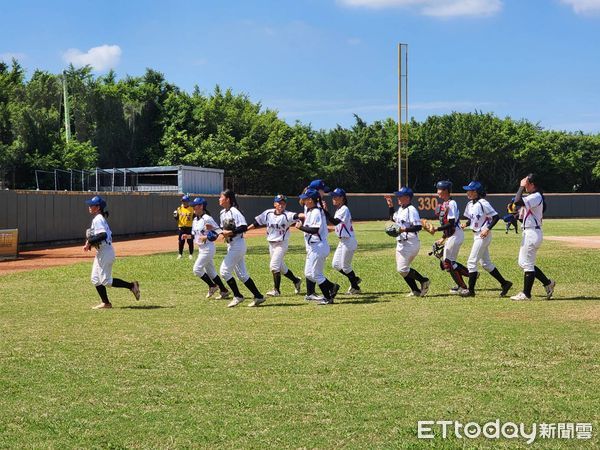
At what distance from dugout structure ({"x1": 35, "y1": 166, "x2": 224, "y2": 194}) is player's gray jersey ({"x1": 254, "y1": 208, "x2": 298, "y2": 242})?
29.9 metres

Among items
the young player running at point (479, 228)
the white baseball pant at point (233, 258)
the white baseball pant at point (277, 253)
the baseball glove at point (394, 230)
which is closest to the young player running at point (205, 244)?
the white baseball pant at point (233, 258)

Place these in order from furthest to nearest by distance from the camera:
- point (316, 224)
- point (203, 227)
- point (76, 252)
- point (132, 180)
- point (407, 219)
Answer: point (132, 180) < point (76, 252) < point (203, 227) < point (407, 219) < point (316, 224)

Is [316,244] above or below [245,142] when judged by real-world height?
below

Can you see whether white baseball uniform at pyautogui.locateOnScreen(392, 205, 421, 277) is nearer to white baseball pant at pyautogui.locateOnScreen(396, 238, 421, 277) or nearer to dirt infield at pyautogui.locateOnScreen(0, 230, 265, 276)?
white baseball pant at pyautogui.locateOnScreen(396, 238, 421, 277)

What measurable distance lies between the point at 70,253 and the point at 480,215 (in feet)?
57.2

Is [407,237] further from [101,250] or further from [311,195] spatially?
[101,250]

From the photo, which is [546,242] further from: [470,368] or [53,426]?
[53,426]

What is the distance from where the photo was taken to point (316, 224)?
41.6 ft

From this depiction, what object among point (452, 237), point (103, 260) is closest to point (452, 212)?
point (452, 237)

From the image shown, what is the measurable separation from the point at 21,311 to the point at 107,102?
4825cm

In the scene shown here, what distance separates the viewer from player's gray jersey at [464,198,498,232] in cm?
1363

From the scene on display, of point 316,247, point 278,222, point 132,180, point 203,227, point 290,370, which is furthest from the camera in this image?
point 132,180

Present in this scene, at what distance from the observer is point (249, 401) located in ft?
21.1

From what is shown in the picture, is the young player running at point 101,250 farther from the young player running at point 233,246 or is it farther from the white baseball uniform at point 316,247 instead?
the white baseball uniform at point 316,247
